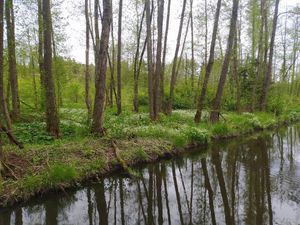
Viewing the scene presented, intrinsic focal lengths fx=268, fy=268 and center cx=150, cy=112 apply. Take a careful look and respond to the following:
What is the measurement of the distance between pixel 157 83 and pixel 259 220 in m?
10.2

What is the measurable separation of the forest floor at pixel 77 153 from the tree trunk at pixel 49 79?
0.43m

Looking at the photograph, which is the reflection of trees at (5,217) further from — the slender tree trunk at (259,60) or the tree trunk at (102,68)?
the slender tree trunk at (259,60)

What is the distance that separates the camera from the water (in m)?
Result: 5.29

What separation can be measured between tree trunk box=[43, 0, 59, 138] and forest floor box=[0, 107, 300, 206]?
0.43 meters

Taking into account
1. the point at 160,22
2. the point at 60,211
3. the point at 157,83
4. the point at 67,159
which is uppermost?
the point at 160,22

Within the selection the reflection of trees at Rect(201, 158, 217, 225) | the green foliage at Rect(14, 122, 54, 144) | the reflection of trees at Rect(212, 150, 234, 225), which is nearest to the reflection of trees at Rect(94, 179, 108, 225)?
the reflection of trees at Rect(201, 158, 217, 225)

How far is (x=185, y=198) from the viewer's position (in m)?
6.30

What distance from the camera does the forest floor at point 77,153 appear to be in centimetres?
617

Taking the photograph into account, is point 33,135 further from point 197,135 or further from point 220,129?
point 220,129

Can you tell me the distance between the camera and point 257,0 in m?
19.3

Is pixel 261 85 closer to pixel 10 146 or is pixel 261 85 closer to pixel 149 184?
pixel 149 184

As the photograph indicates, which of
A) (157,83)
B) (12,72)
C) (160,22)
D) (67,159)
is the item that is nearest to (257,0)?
(160,22)

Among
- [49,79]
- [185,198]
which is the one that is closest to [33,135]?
[49,79]

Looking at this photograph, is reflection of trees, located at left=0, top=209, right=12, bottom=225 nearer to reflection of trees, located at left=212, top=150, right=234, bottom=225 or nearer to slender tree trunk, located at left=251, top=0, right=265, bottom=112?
reflection of trees, located at left=212, top=150, right=234, bottom=225
